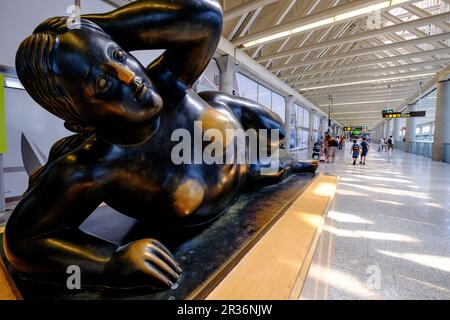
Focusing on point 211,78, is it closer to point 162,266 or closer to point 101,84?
point 101,84

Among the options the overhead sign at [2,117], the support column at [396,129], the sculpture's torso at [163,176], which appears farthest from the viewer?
the support column at [396,129]

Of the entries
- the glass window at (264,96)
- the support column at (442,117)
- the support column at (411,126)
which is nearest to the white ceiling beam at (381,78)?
the support column at (442,117)

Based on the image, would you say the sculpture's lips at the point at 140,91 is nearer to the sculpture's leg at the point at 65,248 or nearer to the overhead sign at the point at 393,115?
the sculpture's leg at the point at 65,248

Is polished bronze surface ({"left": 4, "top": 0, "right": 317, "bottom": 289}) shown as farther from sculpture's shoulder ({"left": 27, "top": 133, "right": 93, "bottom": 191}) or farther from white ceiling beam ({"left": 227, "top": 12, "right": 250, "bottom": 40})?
white ceiling beam ({"left": 227, "top": 12, "right": 250, "bottom": 40})

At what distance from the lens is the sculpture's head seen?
60cm

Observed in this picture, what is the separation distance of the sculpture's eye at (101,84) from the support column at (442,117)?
15.2m

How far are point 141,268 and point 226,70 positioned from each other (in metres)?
7.66

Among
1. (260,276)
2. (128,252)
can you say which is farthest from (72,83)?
(260,276)

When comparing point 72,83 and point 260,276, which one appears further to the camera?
point 260,276

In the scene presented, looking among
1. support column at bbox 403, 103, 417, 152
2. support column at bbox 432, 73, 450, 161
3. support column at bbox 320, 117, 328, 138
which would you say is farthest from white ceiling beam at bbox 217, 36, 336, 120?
support column at bbox 320, 117, 328, 138

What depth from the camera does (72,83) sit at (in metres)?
0.61

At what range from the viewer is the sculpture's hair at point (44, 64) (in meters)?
0.60

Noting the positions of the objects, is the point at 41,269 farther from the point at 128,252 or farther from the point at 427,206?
the point at 427,206
